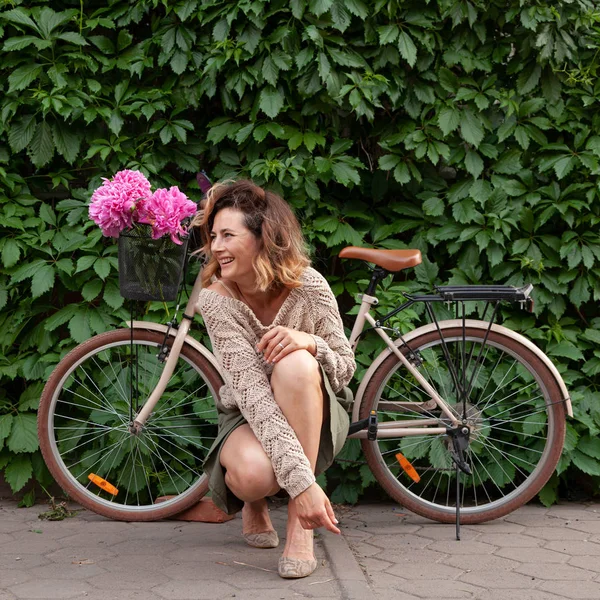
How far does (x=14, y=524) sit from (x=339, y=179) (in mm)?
2184

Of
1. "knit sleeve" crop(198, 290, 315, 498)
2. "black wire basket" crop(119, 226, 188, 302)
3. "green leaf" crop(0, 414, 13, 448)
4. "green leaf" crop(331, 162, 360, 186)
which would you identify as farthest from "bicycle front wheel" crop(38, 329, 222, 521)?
"green leaf" crop(331, 162, 360, 186)

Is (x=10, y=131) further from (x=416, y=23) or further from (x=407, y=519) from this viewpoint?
(x=407, y=519)

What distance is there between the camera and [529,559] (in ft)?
11.4

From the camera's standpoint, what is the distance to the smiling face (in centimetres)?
325

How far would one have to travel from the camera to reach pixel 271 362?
3.18 metres

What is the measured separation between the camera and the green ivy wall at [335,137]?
13.4ft

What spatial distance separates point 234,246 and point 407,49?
145cm

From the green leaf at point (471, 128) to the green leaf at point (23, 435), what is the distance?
2.49m

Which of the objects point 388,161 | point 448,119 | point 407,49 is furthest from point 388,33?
point 388,161

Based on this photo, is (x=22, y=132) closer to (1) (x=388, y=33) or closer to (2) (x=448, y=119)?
(1) (x=388, y=33)

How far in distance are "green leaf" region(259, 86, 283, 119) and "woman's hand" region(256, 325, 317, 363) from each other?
1303mm

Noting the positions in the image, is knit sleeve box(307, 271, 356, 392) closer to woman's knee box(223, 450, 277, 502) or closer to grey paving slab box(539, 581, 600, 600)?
woman's knee box(223, 450, 277, 502)

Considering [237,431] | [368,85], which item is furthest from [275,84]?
[237,431]

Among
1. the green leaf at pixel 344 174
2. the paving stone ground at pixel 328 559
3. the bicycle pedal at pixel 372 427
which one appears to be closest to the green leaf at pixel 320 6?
the green leaf at pixel 344 174
